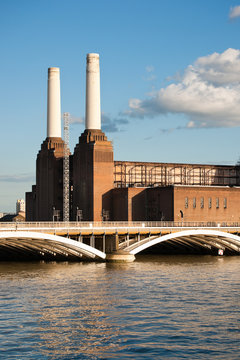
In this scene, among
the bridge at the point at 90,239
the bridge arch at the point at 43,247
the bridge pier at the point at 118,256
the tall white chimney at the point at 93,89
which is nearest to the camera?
the bridge arch at the point at 43,247

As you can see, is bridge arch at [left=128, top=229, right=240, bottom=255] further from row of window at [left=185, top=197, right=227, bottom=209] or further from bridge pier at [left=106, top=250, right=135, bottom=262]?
row of window at [left=185, top=197, right=227, bottom=209]

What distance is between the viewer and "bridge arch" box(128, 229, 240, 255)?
291ft

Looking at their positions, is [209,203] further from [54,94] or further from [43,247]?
[54,94]

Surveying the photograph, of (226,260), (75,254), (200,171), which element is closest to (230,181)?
(200,171)

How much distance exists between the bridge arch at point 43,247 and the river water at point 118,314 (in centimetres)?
424

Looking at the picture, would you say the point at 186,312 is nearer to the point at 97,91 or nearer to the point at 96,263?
the point at 96,263

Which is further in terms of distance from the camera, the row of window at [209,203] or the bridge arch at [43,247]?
the row of window at [209,203]

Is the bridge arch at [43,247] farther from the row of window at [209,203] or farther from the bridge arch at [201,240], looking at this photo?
the row of window at [209,203]

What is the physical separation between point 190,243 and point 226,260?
36.0 ft

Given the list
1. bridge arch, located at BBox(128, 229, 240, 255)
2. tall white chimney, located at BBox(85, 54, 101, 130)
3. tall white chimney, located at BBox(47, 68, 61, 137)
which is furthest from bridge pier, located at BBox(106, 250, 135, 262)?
tall white chimney, located at BBox(47, 68, 61, 137)

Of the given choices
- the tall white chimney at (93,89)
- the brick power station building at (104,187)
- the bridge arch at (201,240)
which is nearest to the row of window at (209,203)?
the brick power station building at (104,187)

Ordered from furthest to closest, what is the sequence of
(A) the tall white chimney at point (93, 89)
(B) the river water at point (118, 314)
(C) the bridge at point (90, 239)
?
1. (A) the tall white chimney at point (93, 89)
2. (C) the bridge at point (90, 239)
3. (B) the river water at point (118, 314)

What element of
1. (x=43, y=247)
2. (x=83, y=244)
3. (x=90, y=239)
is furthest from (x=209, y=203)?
(x=83, y=244)

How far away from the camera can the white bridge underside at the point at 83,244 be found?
254 ft
